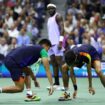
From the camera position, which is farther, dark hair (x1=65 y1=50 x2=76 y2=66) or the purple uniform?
the purple uniform

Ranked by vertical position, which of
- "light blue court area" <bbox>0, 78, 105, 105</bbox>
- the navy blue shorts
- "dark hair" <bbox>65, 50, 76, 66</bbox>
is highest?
"dark hair" <bbox>65, 50, 76, 66</bbox>

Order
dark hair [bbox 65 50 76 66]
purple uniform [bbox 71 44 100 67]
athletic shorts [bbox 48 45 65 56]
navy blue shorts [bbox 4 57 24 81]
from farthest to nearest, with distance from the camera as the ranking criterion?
athletic shorts [bbox 48 45 65 56] < purple uniform [bbox 71 44 100 67] < navy blue shorts [bbox 4 57 24 81] < dark hair [bbox 65 50 76 66]

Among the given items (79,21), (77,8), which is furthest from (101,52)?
(77,8)

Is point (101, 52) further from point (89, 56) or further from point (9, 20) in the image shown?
point (89, 56)

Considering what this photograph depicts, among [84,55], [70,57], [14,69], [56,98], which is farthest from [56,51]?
[70,57]

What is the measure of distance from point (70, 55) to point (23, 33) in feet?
30.0

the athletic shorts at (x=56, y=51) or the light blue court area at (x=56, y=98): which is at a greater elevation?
the athletic shorts at (x=56, y=51)

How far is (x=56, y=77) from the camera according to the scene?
1427 centimetres

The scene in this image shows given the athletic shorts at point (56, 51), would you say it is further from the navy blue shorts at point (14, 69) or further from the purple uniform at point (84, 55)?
the navy blue shorts at point (14, 69)

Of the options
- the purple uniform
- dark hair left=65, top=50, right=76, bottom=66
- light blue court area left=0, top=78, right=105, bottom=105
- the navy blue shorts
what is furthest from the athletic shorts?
dark hair left=65, top=50, right=76, bottom=66

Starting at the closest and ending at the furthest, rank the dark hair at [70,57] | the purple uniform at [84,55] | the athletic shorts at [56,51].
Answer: the dark hair at [70,57] → the purple uniform at [84,55] → the athletic shorts at [56,51]

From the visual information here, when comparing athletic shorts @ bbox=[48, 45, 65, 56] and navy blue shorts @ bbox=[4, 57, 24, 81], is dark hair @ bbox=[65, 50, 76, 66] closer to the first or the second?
navy blue shorts @ bbox=[4, 57, 24, 81]

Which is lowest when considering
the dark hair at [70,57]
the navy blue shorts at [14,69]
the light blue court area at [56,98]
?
the light blue court area at [56,98]

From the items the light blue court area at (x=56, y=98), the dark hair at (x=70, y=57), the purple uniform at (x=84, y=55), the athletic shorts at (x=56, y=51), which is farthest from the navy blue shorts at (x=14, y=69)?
the athletic shorts at (x=56, y=51)
